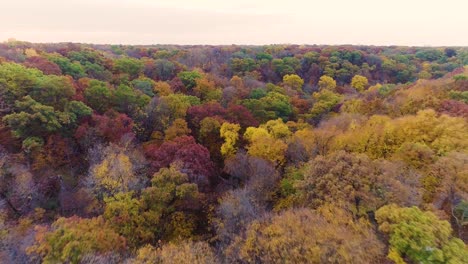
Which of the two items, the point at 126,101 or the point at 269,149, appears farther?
the point at 126,101

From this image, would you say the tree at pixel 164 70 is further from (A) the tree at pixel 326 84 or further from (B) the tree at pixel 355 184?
(B) the tree at pixel 355 184

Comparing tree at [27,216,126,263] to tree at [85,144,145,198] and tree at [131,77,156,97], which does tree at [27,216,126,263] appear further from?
tree at [131,77,156,97]

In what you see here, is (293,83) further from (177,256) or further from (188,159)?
(177,256)

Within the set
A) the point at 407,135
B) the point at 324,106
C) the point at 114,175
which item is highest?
the point at 407,135

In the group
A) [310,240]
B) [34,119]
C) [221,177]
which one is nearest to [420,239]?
[310,240]

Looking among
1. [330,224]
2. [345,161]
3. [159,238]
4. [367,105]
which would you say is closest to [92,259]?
[159,238]

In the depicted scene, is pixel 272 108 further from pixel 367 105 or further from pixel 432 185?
pixel 432 185


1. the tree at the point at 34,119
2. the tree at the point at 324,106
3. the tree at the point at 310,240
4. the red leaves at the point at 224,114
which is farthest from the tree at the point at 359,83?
the tree at the point at 310,240
